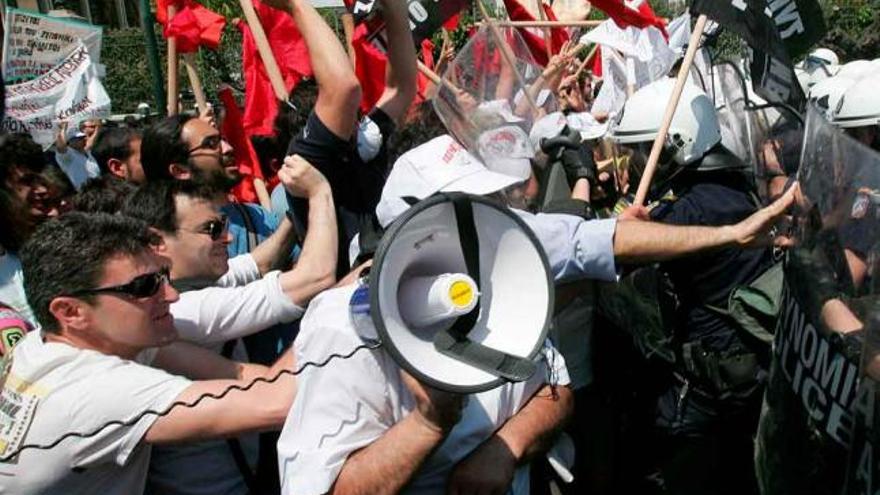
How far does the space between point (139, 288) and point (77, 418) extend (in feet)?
A: 1.28

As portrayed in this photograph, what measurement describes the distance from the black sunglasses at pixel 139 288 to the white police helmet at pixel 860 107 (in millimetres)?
3914

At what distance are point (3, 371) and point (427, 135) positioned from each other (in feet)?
5.03

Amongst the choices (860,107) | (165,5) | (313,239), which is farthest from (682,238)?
(165,5)

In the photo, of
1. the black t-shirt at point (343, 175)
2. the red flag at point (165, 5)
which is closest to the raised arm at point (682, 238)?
the black t-shirt at point (343, 175)

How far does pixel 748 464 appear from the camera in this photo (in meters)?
3.53

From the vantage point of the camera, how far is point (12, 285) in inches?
128

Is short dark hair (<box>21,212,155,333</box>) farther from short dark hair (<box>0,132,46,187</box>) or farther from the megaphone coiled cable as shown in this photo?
short dark hair (<box>0,132,46,187</box>)

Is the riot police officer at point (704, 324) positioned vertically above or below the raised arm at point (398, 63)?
below

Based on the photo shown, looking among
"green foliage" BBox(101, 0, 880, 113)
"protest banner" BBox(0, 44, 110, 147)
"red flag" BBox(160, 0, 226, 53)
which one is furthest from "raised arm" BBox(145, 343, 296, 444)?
"green foliage" BBox(101, 0, 880, 113)

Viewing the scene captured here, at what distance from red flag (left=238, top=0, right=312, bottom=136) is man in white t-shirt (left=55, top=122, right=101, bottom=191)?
2331 mm

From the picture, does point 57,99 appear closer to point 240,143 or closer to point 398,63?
point 240,143

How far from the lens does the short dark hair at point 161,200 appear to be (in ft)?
9.52

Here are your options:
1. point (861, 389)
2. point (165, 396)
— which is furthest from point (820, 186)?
point (165, 396)

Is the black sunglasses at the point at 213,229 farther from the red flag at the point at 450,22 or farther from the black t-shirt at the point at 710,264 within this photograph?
the red flag at the point at 450,22
